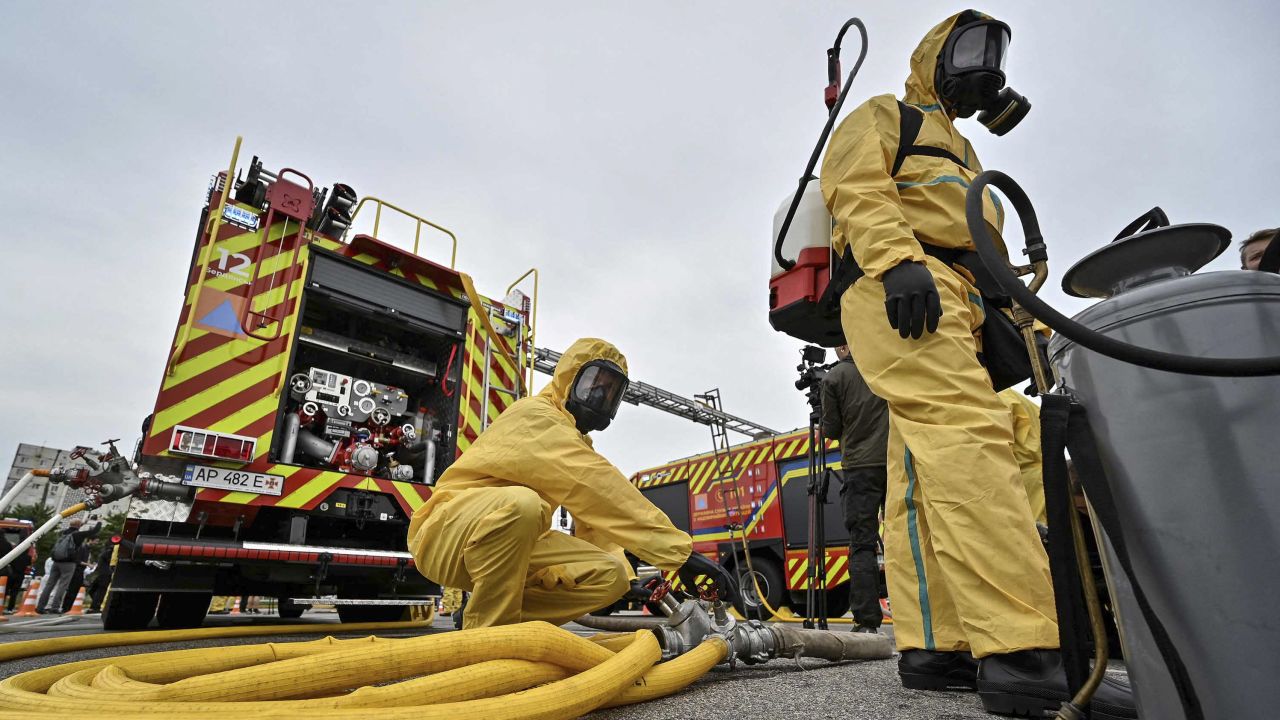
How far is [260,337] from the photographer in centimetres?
372

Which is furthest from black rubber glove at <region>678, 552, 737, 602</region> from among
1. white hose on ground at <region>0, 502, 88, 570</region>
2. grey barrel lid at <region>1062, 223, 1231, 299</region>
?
white hose on ground at <region>0, 502, 88, 570</region>

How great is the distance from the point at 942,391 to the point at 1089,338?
741 millimetres

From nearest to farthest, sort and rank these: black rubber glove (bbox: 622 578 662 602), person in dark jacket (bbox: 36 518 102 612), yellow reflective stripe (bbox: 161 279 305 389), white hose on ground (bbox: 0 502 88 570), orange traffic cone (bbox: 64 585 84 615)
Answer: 1. black rubber glove (bbox: 622 578 662 602)
2. white hose on ground (bbox: 0 502 88 570)
3. yellow reflective stripe (bbox: 161 279 305 389)
4. person in dark jacket (bbox: 36 518 102 612)
5. orange traffic cone (bbox: 64 585 84 615)

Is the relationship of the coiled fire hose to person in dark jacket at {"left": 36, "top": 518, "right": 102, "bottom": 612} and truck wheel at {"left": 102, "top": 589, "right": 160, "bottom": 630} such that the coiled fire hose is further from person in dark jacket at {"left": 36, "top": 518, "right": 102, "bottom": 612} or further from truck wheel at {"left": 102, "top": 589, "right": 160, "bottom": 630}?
person in dark jacket at {"left": 36, "top": 518, "right": 102, "bottom": 612}

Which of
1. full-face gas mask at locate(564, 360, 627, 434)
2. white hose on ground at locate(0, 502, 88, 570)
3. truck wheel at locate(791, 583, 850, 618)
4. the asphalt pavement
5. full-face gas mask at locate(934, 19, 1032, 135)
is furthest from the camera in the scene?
truck wheel at locate(791, 583, 850, 618)

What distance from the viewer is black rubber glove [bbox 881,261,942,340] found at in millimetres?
1551

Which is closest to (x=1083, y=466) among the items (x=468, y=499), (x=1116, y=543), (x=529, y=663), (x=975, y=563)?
(x=1116, y=543)

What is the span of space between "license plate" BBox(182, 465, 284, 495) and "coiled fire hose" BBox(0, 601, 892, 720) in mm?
2105

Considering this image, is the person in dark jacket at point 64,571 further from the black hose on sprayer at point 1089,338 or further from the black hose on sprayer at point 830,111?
the black hose on sprayer at point 1089,338

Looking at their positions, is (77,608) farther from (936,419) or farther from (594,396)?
(936,419)

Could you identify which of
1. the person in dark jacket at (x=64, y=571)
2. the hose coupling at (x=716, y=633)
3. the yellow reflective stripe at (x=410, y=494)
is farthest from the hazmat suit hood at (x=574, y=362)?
the person in dark jacket at (x=64, y=571)

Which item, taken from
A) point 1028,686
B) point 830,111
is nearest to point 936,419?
point 1028,686

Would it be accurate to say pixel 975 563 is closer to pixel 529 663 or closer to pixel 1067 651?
pixel 1067 651

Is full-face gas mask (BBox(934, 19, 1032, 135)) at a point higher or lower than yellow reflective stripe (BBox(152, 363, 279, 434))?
higher
